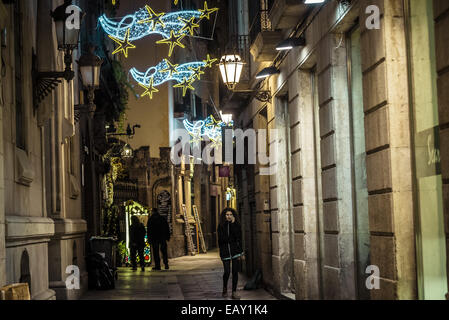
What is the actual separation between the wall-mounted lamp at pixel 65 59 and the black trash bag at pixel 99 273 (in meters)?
7.47

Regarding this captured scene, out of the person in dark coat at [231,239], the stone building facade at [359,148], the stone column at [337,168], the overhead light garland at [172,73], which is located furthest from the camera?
the overhead light garland at [172,73]

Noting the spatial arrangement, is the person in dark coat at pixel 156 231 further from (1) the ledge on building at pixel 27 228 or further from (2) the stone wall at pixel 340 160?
(1) the ledge on building at pixel 27 228

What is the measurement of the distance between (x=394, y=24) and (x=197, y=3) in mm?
37194

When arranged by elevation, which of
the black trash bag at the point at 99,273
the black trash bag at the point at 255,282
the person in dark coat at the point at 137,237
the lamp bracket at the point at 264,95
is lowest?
the black trash bag at the point at 255,282

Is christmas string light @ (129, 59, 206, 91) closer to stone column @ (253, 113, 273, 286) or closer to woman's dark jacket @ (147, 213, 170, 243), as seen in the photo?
stone column @ (253, 113, 273, 286)

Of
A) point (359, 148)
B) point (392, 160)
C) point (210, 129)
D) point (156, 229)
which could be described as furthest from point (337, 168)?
point (210, 129)

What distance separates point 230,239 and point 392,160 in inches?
291

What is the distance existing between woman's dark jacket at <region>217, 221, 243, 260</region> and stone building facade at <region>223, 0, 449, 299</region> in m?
1.00

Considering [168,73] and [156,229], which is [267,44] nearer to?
[168,73]

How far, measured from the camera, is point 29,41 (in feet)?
37.7

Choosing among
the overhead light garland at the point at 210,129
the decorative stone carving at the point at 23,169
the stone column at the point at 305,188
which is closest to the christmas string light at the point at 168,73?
the stone column at the point at 305,188

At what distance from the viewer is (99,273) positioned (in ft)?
60.3

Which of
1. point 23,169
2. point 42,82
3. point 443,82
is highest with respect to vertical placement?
point 42,82

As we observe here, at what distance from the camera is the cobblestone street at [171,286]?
16.4m
